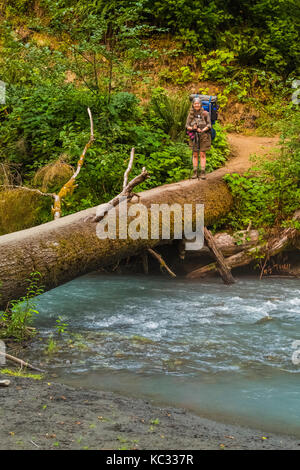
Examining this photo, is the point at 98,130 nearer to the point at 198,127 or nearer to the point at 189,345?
the point at 198,127

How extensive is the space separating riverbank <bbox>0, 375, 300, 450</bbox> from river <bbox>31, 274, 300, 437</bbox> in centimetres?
35

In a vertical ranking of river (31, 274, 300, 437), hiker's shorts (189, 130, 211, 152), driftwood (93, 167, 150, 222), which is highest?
hiker's shorts (189, 130, 211, 152)

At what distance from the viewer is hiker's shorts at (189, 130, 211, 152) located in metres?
10.3

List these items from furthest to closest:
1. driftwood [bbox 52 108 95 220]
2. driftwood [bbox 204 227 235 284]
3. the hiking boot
Answer: the hiking boot → driftwood [bbox 204 227 235 284] → driftwood [bbox 52 108 95 220]

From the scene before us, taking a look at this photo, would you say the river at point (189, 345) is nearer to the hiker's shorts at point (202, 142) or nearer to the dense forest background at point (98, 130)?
the dense forest background at point (98, 130)

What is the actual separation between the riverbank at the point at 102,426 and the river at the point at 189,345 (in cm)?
35

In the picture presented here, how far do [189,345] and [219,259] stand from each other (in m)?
3.74

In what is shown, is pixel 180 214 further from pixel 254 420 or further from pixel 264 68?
pixel 264 68

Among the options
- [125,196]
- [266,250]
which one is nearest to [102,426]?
[125,196]

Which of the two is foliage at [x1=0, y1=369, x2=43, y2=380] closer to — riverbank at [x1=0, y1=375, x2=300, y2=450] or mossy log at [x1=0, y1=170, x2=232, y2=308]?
riverbank at [x1=0, y1=375, x2=300, y2=450]

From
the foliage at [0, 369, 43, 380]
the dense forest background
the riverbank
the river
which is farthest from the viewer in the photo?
the dense forest background

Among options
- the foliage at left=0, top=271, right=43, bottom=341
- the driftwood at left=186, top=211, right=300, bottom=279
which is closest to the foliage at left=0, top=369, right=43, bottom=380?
the foliage at left=0, top=271, right=43, bottom=341

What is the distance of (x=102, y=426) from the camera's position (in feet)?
12.3

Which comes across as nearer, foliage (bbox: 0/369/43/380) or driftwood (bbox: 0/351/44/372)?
foliage (bbox: 0/369/43/380)
